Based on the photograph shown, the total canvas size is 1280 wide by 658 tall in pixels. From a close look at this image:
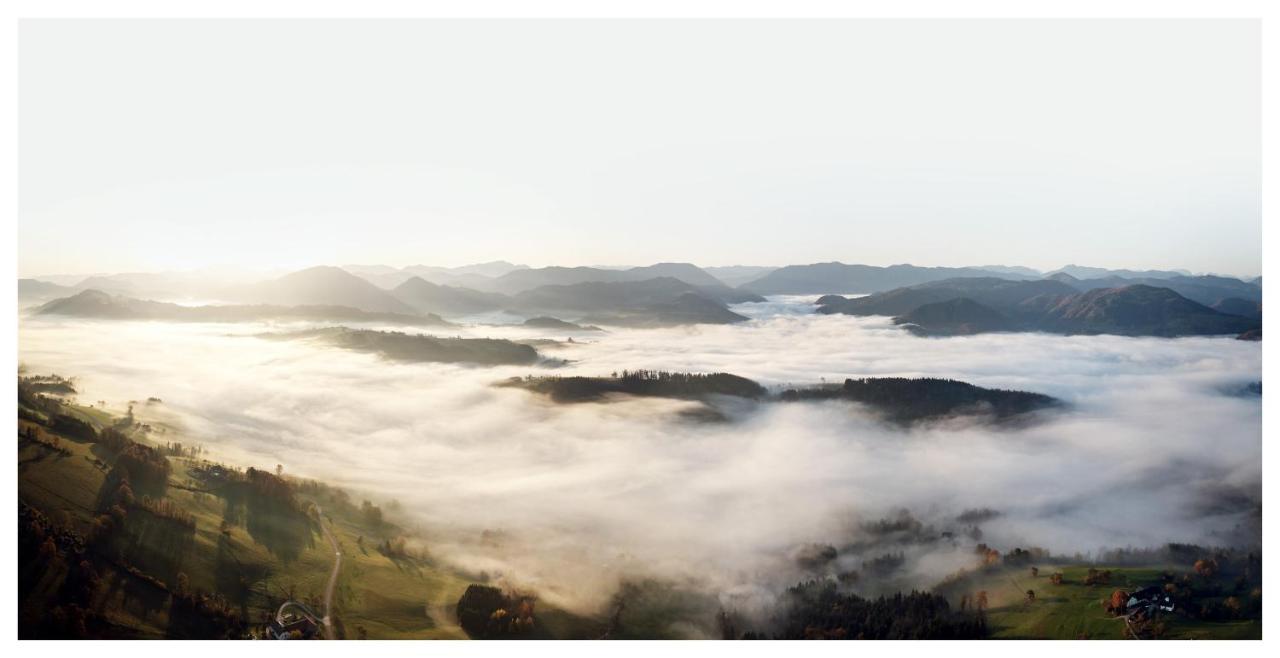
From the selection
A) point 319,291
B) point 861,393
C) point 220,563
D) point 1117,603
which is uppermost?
point 319,291

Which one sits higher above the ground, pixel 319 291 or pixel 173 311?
pixel 319 291

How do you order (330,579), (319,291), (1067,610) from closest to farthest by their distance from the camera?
(330,579)
(1067,610)
(319,291)

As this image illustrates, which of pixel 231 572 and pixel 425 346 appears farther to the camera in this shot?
pixel 425 346

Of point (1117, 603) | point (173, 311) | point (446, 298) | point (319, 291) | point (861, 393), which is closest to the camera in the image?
point (1117, 603)

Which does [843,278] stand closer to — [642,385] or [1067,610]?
[642,385]

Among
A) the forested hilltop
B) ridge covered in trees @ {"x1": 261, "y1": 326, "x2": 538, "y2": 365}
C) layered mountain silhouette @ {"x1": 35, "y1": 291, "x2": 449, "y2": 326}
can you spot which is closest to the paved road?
ridge covered in trees @ {"x1": 261, "y1": 326, "x2": 538, "y2": 365}

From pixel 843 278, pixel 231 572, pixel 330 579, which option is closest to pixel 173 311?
pixel 231 572
